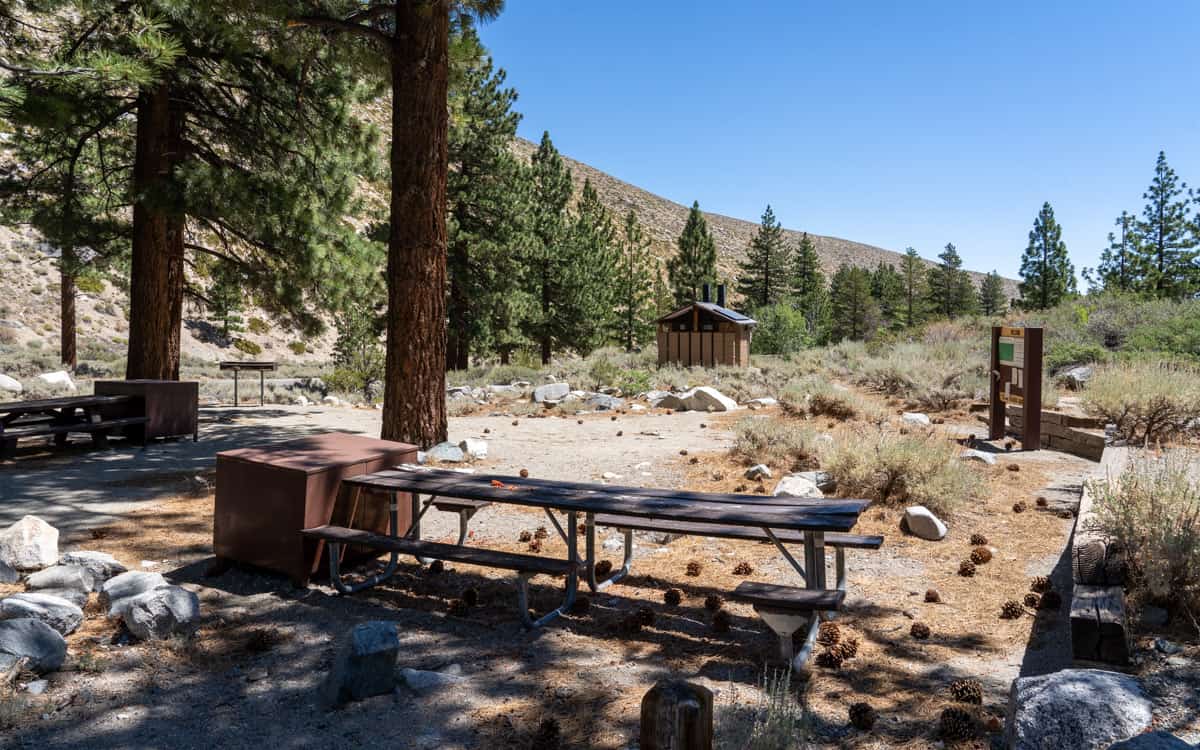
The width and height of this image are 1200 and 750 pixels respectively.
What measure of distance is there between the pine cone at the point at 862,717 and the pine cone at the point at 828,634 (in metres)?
0.69

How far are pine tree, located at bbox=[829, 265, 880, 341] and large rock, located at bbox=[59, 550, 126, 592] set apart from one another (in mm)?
66987

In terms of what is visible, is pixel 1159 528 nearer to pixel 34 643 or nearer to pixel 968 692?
pixel 968 692

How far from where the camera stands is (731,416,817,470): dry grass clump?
727 cm

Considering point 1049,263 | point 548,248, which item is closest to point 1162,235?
point 1049,263

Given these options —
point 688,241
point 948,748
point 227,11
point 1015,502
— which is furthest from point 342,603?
point 688,241

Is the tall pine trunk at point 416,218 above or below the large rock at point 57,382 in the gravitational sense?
above

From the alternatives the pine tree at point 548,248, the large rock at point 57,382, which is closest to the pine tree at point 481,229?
the pine tree at point 548,248

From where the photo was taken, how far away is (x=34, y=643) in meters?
3.13

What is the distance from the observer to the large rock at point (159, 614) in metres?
3.51

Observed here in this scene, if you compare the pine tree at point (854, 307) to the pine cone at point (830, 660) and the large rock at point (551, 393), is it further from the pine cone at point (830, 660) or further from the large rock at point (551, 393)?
the pine cone at point (830, 660)

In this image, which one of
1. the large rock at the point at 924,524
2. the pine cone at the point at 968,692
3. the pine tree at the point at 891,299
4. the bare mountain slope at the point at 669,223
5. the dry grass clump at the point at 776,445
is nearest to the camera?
the pine cone at the point at 968,692

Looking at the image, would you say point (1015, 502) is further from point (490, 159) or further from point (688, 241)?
point (688, 241)

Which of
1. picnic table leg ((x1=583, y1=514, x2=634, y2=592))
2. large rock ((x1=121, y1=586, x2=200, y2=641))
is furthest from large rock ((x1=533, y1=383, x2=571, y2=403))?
large rock ((x1=121, y1=586, x2=200, y2=641))

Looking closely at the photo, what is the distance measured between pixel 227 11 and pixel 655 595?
722cm
